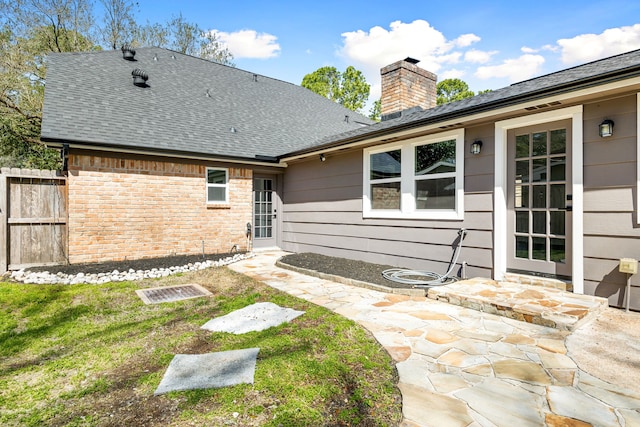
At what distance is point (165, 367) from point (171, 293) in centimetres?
251

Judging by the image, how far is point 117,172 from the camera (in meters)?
7.03

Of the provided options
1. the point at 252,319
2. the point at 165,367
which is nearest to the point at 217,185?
the point at 252,319

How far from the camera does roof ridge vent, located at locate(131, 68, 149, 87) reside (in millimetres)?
8867

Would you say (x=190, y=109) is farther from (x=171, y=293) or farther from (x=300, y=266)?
(x=171, y=293)

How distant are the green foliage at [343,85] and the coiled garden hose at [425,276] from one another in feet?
77.5

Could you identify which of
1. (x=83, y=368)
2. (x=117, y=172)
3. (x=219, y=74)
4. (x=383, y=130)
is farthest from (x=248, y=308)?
(x=219, y=74)

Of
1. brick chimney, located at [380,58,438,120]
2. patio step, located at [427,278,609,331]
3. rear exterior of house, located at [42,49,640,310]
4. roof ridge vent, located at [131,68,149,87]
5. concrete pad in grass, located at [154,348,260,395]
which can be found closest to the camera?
concrete pad in grass, located at [154,348,260,395]

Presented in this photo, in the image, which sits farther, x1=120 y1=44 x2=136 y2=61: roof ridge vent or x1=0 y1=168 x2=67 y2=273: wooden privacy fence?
x1=120 y1=44 x2=136 y2=61: roof ridge vent

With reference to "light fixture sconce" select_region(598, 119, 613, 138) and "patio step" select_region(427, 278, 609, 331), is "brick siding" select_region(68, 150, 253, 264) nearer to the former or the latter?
"patio step" select_region(427, 278, 609, 331)

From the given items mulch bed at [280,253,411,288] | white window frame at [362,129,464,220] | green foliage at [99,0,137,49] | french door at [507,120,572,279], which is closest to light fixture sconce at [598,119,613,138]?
french door at [507,120,572,279]

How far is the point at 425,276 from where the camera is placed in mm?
5355

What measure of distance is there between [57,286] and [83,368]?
11.3 feet

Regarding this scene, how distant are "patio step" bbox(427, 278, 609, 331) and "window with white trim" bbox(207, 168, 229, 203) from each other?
5838 mm

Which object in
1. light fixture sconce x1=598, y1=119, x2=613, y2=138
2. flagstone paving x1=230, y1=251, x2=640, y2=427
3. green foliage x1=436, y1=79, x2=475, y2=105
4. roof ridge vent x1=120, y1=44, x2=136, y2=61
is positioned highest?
green foliage x1=436, y1=79, x2=475, y2=105
